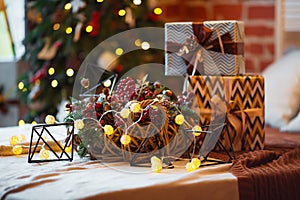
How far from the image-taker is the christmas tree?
2.62m

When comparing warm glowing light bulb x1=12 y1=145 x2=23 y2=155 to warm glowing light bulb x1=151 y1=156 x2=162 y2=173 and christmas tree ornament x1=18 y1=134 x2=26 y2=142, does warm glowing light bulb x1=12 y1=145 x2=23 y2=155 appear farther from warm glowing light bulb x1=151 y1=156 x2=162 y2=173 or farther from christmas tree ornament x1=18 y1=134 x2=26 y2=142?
warm glowing light bulb x1=151 y1=156 x2=162 y2=173

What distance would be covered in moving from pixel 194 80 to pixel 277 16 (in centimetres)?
141

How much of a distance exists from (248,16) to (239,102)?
160cm

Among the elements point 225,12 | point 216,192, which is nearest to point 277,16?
point 225,12

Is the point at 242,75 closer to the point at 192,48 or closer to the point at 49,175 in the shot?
the point at 192,48

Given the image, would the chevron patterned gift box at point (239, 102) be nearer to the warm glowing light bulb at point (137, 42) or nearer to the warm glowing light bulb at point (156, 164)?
the warm glowing light bulb at point (156, 164)

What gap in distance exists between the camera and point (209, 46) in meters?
1.69

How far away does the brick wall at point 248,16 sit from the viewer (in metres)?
3.18

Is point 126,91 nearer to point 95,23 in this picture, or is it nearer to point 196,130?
point 196,130

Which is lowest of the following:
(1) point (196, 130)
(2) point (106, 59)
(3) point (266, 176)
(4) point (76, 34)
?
(3) point (266, 176)

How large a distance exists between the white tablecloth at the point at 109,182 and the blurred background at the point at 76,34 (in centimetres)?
107

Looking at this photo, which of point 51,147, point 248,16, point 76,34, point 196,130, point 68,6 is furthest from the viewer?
point 248,16

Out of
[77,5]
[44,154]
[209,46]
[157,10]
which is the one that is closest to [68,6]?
[77,5]

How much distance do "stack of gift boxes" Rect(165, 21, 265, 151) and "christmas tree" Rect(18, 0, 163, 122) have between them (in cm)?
93
